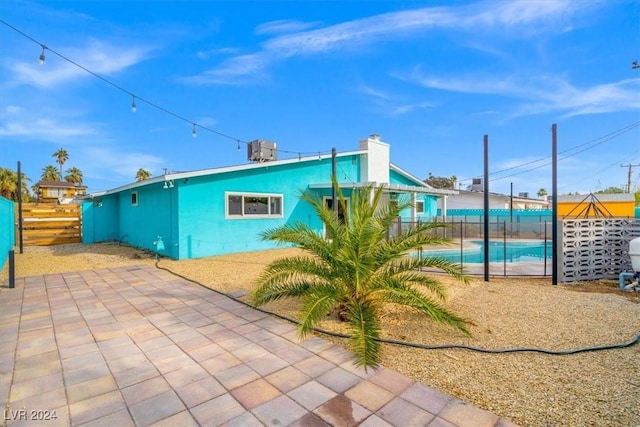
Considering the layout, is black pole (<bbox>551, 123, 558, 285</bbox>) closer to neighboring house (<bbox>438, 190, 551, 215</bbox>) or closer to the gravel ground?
the gravel ground

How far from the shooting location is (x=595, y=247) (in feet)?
24.8

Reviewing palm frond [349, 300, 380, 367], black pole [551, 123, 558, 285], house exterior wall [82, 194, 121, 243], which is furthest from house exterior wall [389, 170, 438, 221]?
house exterior wall [82, 194, 121, 243]

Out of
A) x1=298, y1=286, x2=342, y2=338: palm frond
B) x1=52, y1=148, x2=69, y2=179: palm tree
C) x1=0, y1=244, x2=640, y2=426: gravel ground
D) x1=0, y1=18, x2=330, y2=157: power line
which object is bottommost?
x1=0, y1=244, x2=640, y2=426: gravel ground

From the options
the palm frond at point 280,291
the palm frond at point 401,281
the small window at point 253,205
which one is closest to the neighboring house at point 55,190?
the small window at point 253,205

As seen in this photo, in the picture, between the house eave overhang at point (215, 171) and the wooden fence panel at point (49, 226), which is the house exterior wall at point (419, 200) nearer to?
the house eave overhang at point (215, 171)

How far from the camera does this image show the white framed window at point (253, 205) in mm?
11028

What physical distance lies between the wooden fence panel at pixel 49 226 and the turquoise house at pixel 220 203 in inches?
22.5

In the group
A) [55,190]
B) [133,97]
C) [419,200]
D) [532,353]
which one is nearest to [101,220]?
[133,97]

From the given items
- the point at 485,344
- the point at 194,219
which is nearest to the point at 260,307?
the point at 485,344

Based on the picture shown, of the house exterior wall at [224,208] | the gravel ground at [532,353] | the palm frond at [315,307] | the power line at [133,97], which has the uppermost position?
the power line at [133,97]

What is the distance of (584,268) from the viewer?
7.43m

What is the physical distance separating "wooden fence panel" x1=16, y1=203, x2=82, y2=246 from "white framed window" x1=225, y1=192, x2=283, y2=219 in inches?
361

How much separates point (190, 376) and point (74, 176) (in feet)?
195

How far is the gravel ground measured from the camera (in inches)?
97.8
